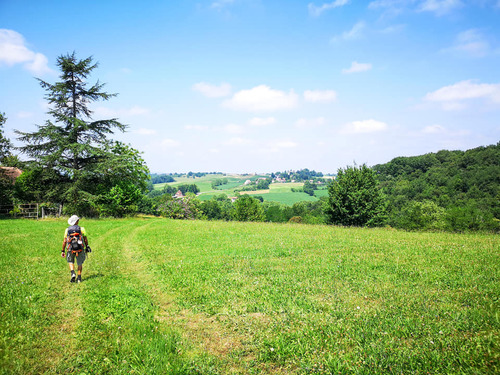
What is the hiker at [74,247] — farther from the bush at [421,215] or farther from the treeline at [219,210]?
the bush at [421,215]

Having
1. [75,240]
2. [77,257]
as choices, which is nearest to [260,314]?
[77,257]

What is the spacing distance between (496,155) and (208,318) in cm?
12061

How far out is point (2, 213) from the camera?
33281 millimetres

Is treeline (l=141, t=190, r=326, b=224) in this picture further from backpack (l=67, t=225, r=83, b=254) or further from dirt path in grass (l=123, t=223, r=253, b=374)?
dirt path in grass (l=123, t=223, r=253, b=374)

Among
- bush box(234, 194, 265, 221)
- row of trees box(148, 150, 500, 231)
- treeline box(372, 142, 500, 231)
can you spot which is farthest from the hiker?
treeline box(372, 142, 500, 231)

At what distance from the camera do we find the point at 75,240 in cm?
1027

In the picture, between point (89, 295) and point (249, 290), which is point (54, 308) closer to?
point (89, 295)

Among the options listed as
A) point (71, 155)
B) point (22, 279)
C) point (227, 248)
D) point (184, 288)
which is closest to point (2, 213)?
point (71, 155)

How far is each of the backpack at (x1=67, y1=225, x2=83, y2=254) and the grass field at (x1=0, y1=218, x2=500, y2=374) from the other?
1255 millimetres

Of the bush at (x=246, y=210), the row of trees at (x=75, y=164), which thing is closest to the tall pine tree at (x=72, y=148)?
the row of trees at (x=75, y=164)

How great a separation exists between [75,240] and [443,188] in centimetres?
10528

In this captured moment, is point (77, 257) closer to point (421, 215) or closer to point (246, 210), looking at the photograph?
point (246, 210)

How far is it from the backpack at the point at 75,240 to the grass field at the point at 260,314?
1.26 m

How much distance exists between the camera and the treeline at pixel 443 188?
67.9 m
